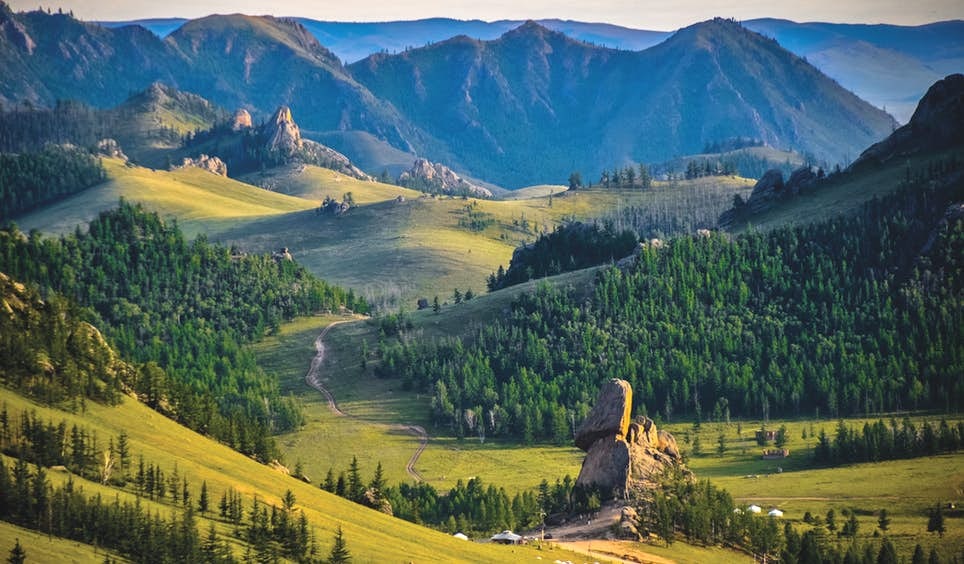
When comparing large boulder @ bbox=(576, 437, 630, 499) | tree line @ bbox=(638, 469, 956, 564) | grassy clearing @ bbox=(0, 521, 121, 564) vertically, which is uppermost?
grassy clearing @ bbox=(0, 521, 121, 564)

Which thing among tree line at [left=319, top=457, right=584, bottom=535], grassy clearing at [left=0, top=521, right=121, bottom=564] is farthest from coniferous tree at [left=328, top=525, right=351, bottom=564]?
tree line at [left=319, top=457, right=584, bottom=535]

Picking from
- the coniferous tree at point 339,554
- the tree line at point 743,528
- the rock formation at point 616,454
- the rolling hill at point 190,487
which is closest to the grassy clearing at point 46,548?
the rolling hill at point 190,487

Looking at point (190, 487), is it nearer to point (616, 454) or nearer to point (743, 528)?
point (616, 454)

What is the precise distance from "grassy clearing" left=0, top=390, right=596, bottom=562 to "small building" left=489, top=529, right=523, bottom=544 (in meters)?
7.42

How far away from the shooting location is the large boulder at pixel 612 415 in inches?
7736

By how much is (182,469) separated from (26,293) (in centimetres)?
5329

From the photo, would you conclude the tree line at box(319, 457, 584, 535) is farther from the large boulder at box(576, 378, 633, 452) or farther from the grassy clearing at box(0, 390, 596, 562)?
the grassy clearing at box(0, 390, 596, 562)

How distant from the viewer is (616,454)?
192 metres

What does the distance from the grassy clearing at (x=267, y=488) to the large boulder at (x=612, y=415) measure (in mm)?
42941

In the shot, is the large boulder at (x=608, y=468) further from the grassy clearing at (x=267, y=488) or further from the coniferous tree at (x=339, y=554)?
the coniferous tree at (x=339, y=554)

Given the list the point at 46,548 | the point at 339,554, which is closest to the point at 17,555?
the point at 46,548

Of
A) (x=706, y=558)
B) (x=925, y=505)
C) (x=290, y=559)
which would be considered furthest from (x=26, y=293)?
(x=925, y=505)

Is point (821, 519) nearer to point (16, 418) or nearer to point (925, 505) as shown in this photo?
point (925, 505)

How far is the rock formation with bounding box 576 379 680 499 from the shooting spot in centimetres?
18938
